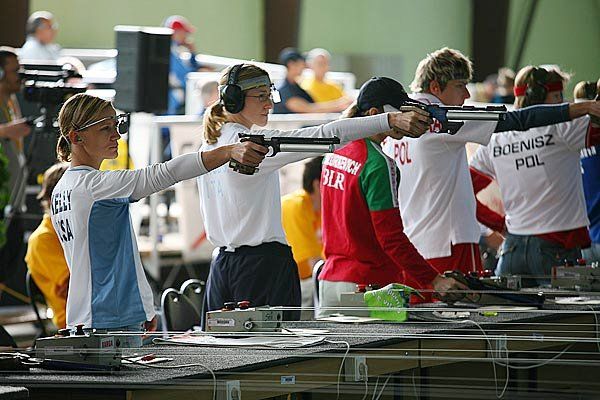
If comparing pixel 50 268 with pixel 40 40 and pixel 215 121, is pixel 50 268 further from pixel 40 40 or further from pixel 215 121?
pixel 40 40

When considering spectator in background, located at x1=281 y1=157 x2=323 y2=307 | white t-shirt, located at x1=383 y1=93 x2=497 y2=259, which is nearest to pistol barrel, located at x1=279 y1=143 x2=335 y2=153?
white t-shirt, located at x1=383 y1=93 x2=497 y2=259

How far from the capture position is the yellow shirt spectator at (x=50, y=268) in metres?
5.61

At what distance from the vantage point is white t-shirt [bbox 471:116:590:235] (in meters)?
5.24

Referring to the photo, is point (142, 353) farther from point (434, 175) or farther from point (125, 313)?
point (434, 175)

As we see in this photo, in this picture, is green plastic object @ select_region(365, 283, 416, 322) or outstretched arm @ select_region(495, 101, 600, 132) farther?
outstretched arm @ select_region(495, 101, 600, 132)

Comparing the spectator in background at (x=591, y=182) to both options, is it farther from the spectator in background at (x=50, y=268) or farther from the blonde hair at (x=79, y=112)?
the blonde hair at (x=79, y=112)

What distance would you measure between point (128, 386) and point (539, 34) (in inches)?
496

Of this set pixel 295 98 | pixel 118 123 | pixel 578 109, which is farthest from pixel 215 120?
pixel 295 98

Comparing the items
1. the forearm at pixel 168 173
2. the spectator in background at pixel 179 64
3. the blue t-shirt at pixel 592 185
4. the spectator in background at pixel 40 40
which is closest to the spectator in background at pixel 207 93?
the spectator in background at pixel 179 64

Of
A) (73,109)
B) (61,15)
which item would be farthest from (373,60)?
(73,109)

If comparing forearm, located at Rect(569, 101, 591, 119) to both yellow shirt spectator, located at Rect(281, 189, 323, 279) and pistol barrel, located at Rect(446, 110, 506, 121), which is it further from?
yellow shirt spectator, located at Rect(281, 189, 323, 279)

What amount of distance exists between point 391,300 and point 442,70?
105cm

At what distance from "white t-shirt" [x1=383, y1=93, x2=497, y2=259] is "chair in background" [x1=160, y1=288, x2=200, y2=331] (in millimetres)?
899

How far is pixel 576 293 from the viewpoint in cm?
475
